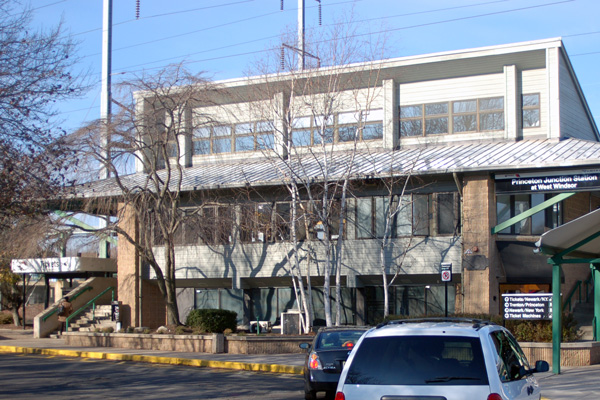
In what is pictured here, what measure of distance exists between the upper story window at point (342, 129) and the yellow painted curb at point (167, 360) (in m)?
9.66

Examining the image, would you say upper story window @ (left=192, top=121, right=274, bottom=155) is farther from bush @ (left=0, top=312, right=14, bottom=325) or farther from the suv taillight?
the suv taillight

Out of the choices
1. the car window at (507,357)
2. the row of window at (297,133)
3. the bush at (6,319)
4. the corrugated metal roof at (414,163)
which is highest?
the row of window at (297,133)

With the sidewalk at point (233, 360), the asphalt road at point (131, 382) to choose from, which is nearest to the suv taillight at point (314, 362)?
the asphalt road at point (131, 382)

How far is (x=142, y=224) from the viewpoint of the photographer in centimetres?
2628

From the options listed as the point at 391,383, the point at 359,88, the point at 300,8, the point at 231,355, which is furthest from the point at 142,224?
the point at 391,383

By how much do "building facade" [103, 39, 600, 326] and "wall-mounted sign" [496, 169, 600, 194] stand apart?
5cm

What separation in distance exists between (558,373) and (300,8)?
2553cm

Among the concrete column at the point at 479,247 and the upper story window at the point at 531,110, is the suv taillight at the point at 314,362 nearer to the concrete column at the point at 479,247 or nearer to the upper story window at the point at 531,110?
the concrete column at the point at 479,247

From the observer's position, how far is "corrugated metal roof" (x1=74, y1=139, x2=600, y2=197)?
24.6m

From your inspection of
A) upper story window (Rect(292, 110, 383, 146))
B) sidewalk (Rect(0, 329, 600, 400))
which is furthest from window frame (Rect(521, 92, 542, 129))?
sidewalk (Rect(0, 329, 600, 400))

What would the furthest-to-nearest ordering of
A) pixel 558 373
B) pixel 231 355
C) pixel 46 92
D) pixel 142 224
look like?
pixel 142 224 < pixel 231 355 < pixel 558 373 < pixel 46 92

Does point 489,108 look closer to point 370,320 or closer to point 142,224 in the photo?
point 370,320

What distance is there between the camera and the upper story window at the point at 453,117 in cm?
2861

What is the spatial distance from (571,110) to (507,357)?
23784 millimetres
